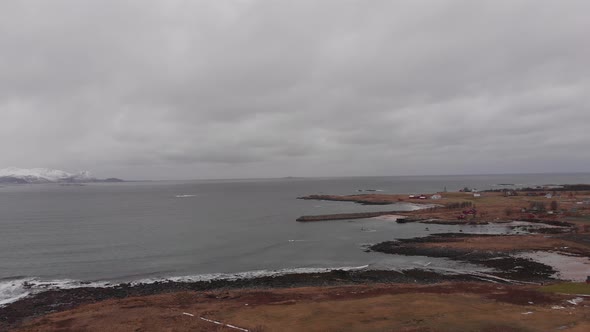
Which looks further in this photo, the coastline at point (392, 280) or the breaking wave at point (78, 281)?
the breaking wave at point (78, 281)

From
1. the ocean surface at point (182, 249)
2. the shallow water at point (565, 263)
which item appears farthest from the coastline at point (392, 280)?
the ocean surface at point (182, 249)

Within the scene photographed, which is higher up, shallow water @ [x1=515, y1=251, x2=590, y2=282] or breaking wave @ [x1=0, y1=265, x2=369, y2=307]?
shallow water @ [x1=515, y1=251, x2=590, y2=282]

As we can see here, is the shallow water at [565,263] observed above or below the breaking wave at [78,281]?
above

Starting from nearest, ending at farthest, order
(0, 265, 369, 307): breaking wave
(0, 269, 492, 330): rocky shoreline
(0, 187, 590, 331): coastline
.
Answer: (0, 187, 590, 331): coastline, (0, 269, 492, 330): rocky shoreline, (0, 265, 369, 307): breaking wave

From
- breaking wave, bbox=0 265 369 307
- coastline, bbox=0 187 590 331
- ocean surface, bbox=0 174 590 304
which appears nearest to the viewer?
coastline, bbox=0 187 590 331

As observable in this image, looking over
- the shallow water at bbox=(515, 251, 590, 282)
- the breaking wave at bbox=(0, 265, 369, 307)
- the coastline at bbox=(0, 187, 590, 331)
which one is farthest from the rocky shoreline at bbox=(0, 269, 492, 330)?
the shallow water at bbox=(515, 251, 590, 282)

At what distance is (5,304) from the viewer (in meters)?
36.2

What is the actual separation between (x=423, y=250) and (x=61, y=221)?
95.3 meters

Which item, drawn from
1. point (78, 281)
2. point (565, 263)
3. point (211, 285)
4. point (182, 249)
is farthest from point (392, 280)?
point (78, 281)

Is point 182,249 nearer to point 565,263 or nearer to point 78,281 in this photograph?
point 78,281

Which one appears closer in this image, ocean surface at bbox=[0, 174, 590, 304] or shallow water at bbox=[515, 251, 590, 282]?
shallow water at bbox=[515, 251, 590, 282]

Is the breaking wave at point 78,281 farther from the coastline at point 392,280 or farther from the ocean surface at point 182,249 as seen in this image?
the coastline at point 392,280

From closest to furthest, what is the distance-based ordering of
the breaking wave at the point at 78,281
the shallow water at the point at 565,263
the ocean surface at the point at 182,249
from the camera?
the breaking wave at the point at 78,281
the shallow water at the point at 565,263
the ocean surface at the point at 182,249

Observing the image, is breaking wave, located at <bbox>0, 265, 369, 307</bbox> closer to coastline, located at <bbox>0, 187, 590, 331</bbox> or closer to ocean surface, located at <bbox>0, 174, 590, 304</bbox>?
ocean surface, located at <bbox>0, 174, 590, 304</bbox>
